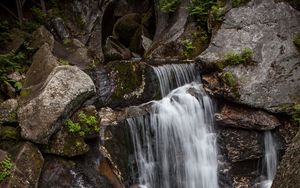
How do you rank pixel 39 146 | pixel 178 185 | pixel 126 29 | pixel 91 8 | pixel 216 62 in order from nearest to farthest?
pixel 39 146 < pixel 178 185 < pixel 216 62 < pixel 126 29 < pixel 91 8

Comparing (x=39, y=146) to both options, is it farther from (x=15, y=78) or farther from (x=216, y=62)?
(x=216, y=62)

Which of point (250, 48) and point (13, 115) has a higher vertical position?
point (250, 48)

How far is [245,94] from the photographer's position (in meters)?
7.99

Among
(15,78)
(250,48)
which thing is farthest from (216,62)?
(15,78)

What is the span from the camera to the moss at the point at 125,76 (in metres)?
8.56

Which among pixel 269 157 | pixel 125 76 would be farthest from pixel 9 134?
pixel 269 157

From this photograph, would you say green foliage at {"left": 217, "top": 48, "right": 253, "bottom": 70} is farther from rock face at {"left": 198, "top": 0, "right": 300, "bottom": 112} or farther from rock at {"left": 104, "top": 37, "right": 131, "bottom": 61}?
rock at {"left": 104, "top": 37, "right": 131, "bottom": 61}

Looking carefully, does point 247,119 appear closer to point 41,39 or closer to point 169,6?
point 169,6

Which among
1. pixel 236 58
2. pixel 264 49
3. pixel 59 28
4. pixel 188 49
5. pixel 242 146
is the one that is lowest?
pixel 242 146

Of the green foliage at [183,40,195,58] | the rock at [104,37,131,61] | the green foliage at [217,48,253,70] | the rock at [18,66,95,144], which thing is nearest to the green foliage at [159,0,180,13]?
the rock at [104,37,131,61]

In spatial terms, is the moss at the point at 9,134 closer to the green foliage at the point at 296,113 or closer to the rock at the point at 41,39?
the rock at the point at 41,39

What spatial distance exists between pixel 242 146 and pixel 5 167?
493 centimetres

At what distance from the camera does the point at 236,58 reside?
859 cm

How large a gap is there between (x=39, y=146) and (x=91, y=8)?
1022 cm
